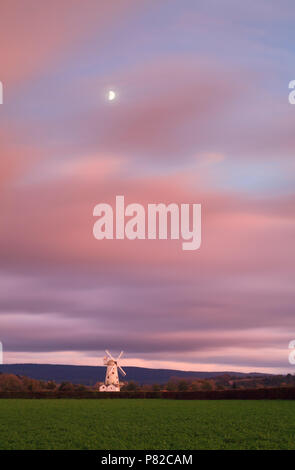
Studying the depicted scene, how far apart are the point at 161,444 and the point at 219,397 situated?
35.0 m

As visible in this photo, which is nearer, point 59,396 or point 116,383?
point 59,396

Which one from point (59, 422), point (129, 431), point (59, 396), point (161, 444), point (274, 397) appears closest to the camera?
point (161, 444)

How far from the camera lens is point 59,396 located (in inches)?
2515

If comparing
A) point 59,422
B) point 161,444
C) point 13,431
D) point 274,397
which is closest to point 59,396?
point 274,397

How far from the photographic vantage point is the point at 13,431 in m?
22.5
